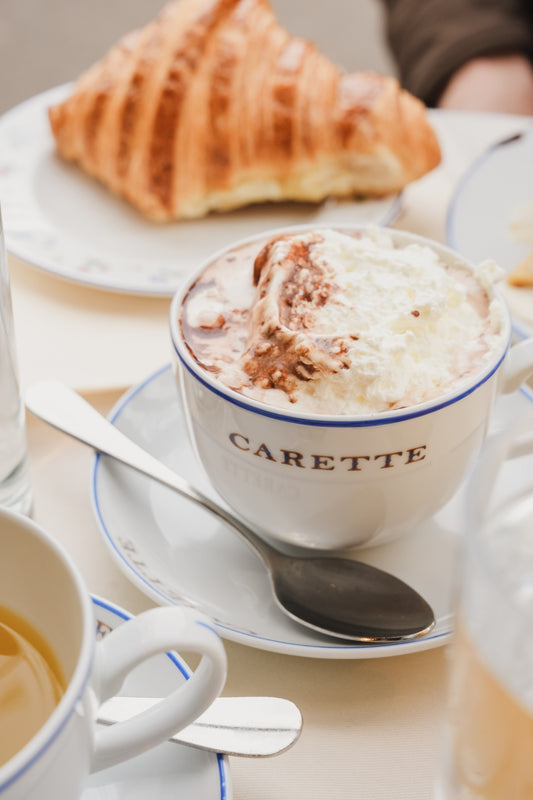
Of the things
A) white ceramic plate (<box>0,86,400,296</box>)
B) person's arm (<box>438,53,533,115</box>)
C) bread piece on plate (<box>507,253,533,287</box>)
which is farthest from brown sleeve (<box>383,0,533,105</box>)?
bread piece on plate (<box>507,253,533,287</box>)

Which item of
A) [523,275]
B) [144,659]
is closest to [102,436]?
[144,659]

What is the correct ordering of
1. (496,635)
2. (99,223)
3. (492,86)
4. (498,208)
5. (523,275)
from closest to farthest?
(496,635) < (523,275) < (498,208) < (99,223) < (492,86)

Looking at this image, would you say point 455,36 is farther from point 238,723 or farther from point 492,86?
point 238,723

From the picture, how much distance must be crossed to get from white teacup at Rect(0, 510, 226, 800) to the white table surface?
13 centimetres

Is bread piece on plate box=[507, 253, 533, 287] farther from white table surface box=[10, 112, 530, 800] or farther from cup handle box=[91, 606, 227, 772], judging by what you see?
cup handle box=[91, 606, 227, 772]

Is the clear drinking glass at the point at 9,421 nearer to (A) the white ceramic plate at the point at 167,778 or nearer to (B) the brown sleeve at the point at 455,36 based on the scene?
(A) the white ceramic plate at the point at 167,778

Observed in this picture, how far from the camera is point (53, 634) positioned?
550mm

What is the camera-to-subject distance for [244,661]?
0.70 m

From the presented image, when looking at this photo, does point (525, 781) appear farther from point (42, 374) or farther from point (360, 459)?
point (42, 374)

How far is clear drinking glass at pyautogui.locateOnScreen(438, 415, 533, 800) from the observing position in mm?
338

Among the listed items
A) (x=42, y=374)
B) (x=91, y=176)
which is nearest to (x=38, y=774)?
(x=42, y=374)

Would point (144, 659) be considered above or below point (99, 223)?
above

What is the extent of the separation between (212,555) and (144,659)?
0.29 meters

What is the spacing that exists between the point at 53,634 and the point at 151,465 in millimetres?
286
